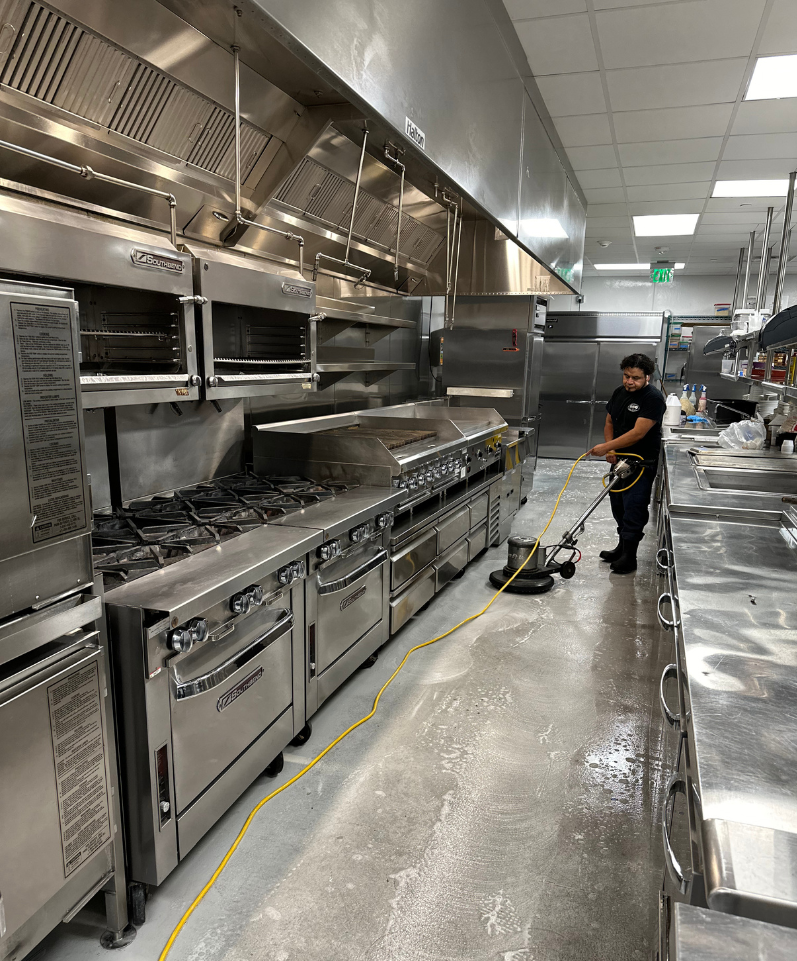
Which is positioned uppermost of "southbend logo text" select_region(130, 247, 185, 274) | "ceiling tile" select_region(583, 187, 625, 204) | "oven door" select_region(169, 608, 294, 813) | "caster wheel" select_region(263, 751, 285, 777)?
"ceiling tile" select_region(583, 187, 625, 204)

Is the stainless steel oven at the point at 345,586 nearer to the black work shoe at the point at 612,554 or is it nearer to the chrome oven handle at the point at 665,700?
the chrome oven handle at the point at 665,700

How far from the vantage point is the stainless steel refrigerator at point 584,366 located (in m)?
8.85

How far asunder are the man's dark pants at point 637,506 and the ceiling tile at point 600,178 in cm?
270

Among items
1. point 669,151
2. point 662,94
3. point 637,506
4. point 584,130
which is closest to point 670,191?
point 669,151

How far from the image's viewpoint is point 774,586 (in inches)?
69.9

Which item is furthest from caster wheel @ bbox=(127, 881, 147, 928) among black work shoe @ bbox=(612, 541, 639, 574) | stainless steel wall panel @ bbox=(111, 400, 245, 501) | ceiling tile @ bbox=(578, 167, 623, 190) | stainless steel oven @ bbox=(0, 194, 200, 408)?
ceiling tile @ bbox=(578, 167, 623, 190)

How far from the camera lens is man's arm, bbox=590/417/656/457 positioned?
418 centimetres

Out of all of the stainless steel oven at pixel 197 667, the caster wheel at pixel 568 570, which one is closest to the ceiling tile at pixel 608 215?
the caster wheel at pixel 568 570

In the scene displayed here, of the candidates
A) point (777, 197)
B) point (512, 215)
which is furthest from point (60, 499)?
point (777, 197)

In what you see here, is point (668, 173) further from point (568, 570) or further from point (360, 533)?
point (360, 533)

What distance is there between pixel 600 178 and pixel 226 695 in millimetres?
5377

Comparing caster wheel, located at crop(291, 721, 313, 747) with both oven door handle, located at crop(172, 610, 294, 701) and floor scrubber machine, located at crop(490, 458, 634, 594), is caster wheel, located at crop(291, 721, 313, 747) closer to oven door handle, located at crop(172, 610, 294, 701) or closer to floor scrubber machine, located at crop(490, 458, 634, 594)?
oven door handle, located at crop(172, 610, 294, 701)

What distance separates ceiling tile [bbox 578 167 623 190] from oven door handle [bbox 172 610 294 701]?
482 cm

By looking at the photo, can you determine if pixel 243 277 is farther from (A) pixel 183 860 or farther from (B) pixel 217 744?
(A) pixel 183 860
